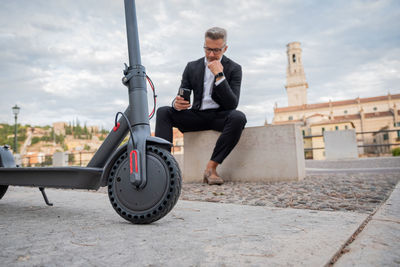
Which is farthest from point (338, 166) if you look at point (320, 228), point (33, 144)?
point (33, 144)

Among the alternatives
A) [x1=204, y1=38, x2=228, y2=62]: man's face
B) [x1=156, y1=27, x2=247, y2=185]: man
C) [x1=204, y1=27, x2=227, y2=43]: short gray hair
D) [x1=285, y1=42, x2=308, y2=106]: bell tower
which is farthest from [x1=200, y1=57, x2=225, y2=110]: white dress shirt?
[x1=285, y1=42, x2=308, y2=106]: bell tower

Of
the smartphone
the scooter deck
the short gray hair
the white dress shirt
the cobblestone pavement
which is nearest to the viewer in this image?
the scooter deck

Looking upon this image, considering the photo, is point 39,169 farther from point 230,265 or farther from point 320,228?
point 320,228

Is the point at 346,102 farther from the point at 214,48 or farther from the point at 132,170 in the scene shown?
the point at 132,170

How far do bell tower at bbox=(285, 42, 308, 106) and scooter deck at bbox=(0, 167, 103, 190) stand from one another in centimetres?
9231

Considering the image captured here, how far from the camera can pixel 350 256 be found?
2.64 feet

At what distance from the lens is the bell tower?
89625mm

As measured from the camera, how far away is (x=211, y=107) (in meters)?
2.94

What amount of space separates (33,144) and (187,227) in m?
95.8

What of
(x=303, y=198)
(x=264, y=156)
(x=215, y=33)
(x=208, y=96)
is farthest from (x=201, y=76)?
(x=303, y=198)

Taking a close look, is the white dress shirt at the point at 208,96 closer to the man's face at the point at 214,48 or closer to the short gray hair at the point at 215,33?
the man's face at the point at 214,48

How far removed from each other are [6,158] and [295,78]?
324ft

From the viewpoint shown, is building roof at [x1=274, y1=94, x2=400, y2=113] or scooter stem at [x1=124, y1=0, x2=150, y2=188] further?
building roof at [x1=274, y1=94, x2=400, y2=113]

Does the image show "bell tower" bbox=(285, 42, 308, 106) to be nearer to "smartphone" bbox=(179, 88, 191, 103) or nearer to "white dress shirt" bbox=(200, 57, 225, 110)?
"white dress shirt" bbox=(200, 57, 225, 110)
